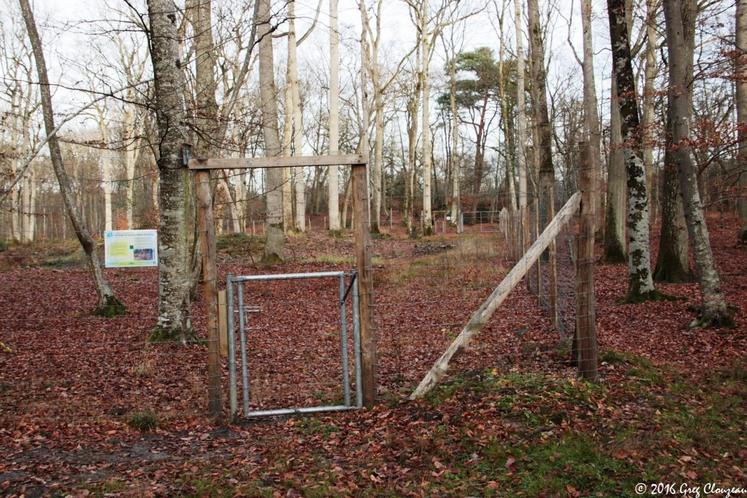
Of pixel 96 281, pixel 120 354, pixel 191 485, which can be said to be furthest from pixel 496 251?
pixel 191 485

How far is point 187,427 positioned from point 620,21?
9273 millimetres

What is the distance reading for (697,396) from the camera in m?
5.62

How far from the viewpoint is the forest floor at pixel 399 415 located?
4.29 meters

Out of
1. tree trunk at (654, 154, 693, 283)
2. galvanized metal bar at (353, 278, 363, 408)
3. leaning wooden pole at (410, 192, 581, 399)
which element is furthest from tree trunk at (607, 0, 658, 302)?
galvanized metal bar at (353, 278, 363, 408)

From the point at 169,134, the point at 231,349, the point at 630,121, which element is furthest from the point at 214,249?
the point at 630,121

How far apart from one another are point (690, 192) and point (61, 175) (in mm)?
10724

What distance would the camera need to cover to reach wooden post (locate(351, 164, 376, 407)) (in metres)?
5.71

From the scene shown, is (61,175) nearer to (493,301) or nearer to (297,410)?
(297,410)

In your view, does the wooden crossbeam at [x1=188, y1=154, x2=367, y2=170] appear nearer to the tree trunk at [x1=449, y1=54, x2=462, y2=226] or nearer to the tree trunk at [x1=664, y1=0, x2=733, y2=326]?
the tree trunk at [x1=664, y1=0, x2=733, y2=326]

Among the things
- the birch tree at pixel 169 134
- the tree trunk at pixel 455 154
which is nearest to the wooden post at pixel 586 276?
the birch tree at pixel 169 134

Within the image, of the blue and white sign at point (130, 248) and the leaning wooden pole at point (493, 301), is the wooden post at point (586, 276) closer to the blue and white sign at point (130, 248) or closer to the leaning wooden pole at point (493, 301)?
the leaning wooden pole at point (493, 301)

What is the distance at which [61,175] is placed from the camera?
11031mm

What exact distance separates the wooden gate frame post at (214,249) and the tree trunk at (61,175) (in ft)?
18.0

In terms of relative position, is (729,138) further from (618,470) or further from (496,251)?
(496,251)
